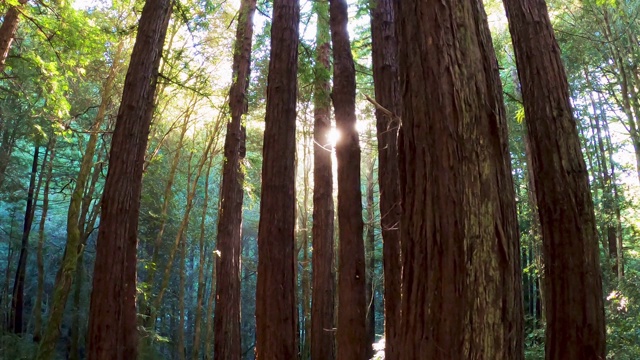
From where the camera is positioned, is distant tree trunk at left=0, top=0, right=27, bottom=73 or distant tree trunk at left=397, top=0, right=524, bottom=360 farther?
distant tree trunk at left=0, top=0, right=27, bottom=73

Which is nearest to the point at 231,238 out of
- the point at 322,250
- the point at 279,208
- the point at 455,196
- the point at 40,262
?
the point at 322,250

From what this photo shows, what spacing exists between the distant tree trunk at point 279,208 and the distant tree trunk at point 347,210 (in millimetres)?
1401

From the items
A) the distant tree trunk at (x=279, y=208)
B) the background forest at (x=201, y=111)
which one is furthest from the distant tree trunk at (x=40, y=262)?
the distant tree trunk at (x=279, y=208)

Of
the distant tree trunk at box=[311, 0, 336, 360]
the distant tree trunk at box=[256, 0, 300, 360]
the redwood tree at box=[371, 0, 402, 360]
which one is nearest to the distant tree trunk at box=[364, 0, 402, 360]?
the redwood tree at box=[371, 0, 402, 360]

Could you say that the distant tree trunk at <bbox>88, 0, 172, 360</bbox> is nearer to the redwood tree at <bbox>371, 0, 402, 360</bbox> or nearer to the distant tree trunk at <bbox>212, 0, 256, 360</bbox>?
the distant tree trunk at <bbox>212, 0, 256, 360</bbox>

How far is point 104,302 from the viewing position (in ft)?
16.8

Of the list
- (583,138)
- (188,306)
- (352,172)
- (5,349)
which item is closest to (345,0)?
(352,172)

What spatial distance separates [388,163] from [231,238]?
3.53 m

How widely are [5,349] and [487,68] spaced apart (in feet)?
54.4

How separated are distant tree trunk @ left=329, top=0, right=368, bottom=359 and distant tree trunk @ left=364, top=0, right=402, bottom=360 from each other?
37 cm

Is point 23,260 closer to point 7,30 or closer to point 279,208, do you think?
point 7,30

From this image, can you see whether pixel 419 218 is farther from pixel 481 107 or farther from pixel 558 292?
pixel 558 292

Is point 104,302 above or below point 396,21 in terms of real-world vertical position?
below

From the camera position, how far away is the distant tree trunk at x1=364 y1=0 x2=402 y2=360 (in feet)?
20.0
